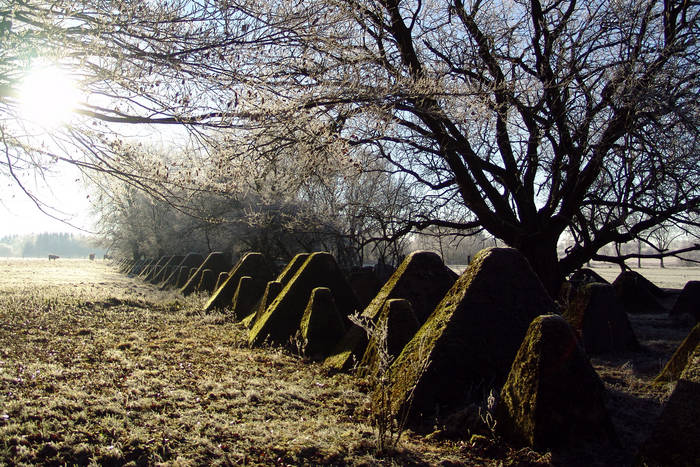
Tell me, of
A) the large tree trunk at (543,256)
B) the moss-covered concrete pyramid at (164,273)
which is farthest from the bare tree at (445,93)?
the moss-covered concrete pyramid at (164,273)

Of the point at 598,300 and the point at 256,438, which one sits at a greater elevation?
the point at 598,300

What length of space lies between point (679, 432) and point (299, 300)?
5.49 m

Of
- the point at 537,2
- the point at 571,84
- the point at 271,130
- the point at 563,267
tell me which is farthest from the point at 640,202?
the point at 271,130

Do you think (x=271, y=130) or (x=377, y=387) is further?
(x=271, y=130)

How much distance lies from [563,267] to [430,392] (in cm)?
821

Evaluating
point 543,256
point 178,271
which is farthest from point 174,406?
point 178,271

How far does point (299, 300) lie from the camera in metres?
7.49

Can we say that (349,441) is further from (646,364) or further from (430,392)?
(646,364)

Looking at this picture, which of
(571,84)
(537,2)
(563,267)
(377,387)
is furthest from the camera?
(563,267)

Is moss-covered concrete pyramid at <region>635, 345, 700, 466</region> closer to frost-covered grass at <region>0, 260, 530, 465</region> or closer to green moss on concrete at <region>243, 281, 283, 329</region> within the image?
frost-covered grass at <region>0, 260, 530, 465</region>

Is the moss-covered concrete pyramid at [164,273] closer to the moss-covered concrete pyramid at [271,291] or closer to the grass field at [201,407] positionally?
the moss-covered concrete pyramid at [271,291]

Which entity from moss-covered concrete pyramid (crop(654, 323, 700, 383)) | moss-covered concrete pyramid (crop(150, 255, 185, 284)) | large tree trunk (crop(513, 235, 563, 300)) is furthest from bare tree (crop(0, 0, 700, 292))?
moss-covered concrete pyramid (crop(150, 255, 185, 284))

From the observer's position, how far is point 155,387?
4.77 metres

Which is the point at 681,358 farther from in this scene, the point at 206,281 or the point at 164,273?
the point at 164,273
